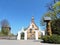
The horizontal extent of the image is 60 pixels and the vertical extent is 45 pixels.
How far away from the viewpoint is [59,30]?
2614cm

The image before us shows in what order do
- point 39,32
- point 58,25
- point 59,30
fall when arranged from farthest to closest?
point 39,32 < point 58,25 < point 59,30

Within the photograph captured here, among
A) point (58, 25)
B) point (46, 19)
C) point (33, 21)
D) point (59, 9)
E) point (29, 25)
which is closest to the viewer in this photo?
point (46, 19)

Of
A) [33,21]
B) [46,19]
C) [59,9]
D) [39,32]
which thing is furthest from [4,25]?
[46,19]

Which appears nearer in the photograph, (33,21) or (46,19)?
(46,19)

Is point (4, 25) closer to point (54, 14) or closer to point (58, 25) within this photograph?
point (54, 14)

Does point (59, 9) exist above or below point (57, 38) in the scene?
above

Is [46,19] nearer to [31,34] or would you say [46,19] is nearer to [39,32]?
[39,32]

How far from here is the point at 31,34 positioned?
193ft

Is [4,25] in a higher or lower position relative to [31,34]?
higher

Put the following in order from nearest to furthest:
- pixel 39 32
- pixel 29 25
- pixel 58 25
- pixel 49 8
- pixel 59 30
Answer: pixel 59 30
pixel 58 25
pixel 49 8
pixel 39 32
pixel 29 25

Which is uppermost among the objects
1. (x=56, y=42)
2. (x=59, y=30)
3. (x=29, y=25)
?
(x=29, y=25)

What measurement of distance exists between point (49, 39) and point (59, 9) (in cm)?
1651

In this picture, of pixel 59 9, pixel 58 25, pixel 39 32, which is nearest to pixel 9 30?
pixel 39 32

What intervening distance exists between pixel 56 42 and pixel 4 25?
54.8 metres
